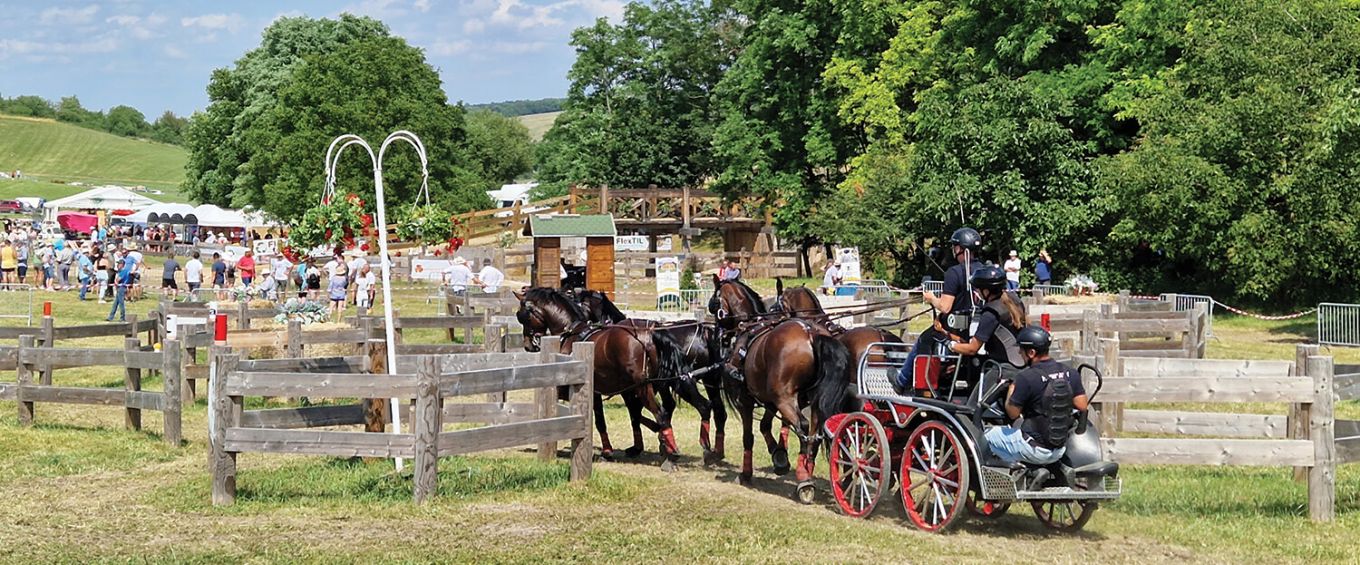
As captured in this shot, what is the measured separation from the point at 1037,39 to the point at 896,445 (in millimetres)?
32642

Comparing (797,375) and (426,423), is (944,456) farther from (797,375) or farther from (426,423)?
(426,423)

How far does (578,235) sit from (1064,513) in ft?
96.8

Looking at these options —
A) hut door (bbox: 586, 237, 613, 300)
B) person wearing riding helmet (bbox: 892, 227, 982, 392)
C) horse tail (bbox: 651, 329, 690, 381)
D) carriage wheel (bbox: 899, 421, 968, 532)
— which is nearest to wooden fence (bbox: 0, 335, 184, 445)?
horse tail (bbox: 651, 329, 690, 381)

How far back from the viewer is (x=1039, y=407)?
959cm

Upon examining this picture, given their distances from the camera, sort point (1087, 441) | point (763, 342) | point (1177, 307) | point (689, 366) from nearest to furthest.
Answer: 1. point (1087, 441)
2. point (763, 342)
3. point (689, 366)
4. point (1177, 307)

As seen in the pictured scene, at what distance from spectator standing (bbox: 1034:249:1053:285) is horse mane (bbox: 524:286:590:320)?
2350 cm

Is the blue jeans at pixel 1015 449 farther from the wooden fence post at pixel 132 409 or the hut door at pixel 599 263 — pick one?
the hut door at pixel 599 263

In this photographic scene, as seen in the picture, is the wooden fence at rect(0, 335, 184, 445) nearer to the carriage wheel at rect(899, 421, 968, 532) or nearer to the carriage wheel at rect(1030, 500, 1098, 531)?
the carriage wheel at rect(899, 421, 968, 532)

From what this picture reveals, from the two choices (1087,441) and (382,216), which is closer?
(1087,441)

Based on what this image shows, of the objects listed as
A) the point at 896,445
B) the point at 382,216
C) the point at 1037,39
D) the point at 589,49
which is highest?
the point at 589,49

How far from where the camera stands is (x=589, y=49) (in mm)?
74750

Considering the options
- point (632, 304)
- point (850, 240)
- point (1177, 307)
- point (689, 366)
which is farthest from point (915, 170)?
point (689, 366)

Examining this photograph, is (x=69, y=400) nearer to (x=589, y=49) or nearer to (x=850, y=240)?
(x=850, y=240)

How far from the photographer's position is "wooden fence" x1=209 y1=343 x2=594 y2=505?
1073 centimetres
